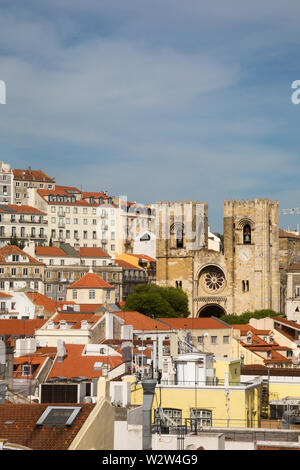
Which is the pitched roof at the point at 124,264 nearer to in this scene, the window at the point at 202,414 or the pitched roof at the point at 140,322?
the pitched roof at the point at 140,322

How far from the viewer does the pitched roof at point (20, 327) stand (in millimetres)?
59281

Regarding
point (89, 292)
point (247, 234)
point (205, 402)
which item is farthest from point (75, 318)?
point (247, 234)

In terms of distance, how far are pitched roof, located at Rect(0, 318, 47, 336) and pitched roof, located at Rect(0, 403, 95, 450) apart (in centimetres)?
4021

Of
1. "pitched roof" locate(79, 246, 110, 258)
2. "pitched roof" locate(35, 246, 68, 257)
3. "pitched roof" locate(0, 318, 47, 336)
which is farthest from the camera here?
"pitched roof" locate(79, 246, 110, 258)

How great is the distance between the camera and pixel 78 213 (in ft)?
454

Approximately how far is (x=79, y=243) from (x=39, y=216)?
8.68 meters

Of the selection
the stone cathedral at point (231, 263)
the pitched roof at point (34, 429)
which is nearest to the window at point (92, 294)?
the stone cathedral at point (231, 263)

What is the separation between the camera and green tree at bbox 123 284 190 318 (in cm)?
9531

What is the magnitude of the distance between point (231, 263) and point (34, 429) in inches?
3749

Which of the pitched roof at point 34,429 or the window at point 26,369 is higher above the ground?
the pitched roof at point 34,429

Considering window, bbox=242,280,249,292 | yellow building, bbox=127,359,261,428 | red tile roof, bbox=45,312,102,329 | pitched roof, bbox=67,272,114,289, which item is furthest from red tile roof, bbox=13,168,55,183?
yellow building, bbox=127,359,261,428

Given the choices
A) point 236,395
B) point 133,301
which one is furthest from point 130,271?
point 236,395

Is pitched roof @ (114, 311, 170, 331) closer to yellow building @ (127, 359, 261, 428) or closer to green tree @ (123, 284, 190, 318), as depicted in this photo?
green tree @ (123, 284, 190, 318)

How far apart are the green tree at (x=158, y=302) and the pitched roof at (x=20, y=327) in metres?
29.3
